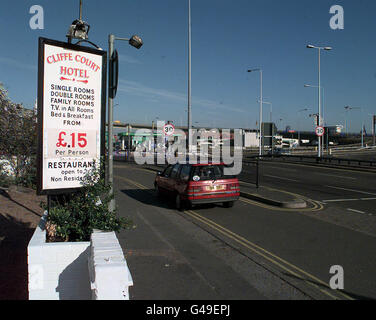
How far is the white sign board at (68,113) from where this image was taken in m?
5.11

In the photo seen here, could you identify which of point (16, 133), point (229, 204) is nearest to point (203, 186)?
point (229, 204)

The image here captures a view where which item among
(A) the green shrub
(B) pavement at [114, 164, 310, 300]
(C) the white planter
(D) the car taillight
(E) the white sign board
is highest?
(E) the white sign board

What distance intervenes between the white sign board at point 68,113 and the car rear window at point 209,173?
5462 millimetres

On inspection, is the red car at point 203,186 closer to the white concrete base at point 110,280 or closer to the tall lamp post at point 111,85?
the tall lamp post at point 111,85

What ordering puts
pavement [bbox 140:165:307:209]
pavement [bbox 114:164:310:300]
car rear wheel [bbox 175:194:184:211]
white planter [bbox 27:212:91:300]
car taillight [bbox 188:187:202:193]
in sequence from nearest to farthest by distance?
white planter [bbox 27:212:91:300] → pavement [bbox 114:164:310:300] → car taillight [bbox 188:187:202:193] → car rear wheel [bbox 175:194:184:211] → pavement [bbox 140:165:307:209]

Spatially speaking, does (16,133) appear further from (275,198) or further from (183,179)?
(275,198)

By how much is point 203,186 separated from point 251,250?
4.04 m

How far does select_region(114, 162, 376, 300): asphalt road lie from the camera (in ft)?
16.6

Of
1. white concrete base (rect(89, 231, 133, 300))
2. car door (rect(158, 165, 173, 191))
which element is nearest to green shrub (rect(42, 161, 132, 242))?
white concrete base (rect(89, 231, 133, 300))

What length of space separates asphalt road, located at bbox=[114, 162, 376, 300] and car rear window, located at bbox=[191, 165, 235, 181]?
1.14m

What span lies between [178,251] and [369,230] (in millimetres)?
4956

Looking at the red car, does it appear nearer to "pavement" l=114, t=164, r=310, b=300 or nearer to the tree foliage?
"pavement" l=114, t=164, r=310, b=300
